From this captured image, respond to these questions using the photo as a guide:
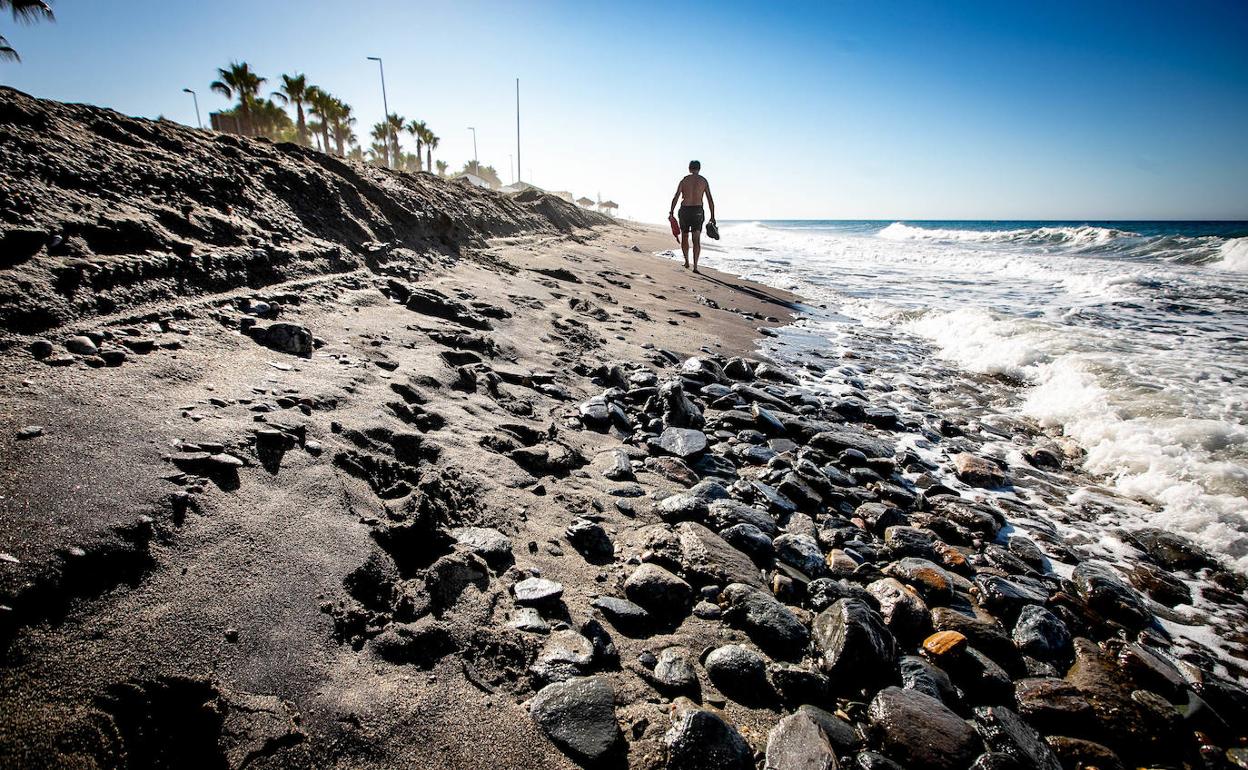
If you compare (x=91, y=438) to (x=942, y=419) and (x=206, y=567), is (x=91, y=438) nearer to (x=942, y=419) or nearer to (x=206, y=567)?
(x=206, y=567)

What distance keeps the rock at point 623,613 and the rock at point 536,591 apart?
0.62 ft

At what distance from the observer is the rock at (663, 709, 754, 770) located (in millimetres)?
1558

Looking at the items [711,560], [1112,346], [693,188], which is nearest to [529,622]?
[711,560]

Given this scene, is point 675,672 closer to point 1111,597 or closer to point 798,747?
point 798,747

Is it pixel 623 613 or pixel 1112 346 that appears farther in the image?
pixel 1112 346

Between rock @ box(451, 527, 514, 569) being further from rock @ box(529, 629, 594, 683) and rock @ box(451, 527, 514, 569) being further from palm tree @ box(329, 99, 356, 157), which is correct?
palm tree @ box(329, 99, 356, 157)

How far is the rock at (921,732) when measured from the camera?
173 cm

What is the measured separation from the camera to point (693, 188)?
11.9 meters

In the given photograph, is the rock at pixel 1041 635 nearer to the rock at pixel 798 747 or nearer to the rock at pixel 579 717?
the rock at pixel 798 747

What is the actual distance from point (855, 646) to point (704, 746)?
0.86 meters

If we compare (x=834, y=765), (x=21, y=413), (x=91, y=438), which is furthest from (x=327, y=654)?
(x=834, y=765)

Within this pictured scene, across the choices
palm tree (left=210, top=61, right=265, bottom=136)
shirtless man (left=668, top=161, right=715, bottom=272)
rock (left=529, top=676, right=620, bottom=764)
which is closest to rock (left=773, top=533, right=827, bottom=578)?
rock (left=529, top=676, right=620, bottom=764)

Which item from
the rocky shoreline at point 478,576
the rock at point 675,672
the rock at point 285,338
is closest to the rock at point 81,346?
the rocky shoreline at point 478,576

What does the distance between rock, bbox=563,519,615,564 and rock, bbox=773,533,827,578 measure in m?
0.99
